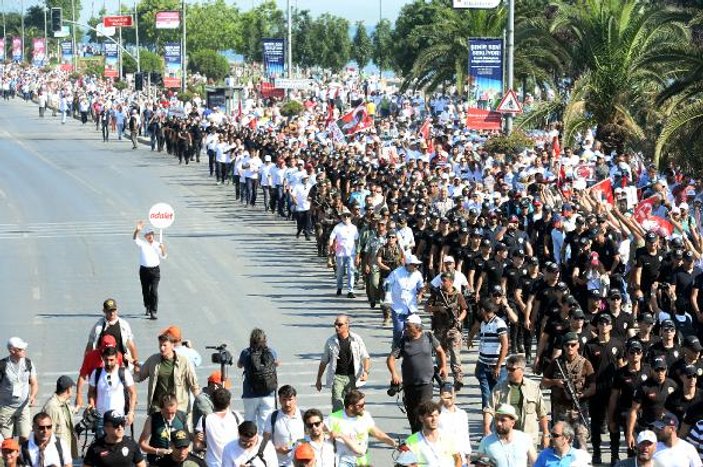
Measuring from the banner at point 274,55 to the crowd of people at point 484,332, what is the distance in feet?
99.6

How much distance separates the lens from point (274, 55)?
69.8 m

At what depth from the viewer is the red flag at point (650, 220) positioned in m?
24.5

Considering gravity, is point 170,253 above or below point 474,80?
below

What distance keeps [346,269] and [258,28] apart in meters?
102

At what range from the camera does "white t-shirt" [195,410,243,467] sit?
46.4 ft

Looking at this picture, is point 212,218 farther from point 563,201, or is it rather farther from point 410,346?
point 410,346

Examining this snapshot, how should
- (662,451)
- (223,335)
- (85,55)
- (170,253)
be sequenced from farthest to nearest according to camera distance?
(85,55) < (170,253) < (223,335) < (662,451)

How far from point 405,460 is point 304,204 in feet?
75.8

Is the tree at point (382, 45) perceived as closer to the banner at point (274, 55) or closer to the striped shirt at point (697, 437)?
the banner at point (274, 55)

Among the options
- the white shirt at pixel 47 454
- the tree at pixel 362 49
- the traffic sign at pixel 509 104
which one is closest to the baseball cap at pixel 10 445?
the white shirt at pixel 47 454

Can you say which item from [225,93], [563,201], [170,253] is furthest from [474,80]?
[225,93]

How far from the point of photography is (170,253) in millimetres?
34125

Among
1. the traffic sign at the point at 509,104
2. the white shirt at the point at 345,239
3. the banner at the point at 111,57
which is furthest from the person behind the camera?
the banner at the point at 111,57

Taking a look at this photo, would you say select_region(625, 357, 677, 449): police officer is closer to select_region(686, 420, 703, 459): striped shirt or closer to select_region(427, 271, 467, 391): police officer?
select_region(686, 420, 703, 459): striped shirt
